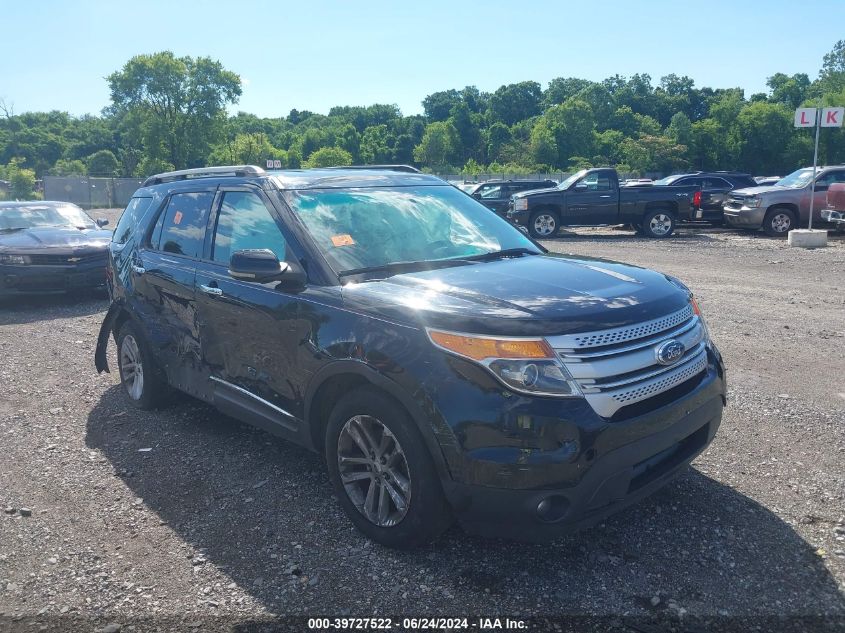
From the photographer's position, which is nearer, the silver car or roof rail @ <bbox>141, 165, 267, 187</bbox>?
roof rail @ <bbox>141, 165, 267, 187</bbox>

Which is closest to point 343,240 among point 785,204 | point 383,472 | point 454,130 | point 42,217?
point 383,472

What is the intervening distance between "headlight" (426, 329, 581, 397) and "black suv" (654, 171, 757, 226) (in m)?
18.0

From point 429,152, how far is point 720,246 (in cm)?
9132

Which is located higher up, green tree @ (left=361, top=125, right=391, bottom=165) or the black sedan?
green tree @ (left=361, top=125, right=391, bottom=165)

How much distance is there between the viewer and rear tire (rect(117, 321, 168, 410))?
535 cm

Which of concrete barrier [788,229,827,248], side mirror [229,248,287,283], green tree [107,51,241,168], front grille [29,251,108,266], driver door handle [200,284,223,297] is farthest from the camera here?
green tree [107,51,241,168]

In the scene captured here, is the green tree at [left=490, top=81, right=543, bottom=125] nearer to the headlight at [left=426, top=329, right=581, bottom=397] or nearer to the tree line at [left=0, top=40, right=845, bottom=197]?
the tree line at [left=0, top=40, right=845, bottom=197]

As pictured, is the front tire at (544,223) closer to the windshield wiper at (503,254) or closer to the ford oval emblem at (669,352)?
the windshield wiper at (503,254)

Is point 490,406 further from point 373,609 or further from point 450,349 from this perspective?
point 373,609

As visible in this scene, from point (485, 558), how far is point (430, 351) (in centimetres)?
114

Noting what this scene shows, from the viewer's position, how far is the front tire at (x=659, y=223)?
1905 centimetres

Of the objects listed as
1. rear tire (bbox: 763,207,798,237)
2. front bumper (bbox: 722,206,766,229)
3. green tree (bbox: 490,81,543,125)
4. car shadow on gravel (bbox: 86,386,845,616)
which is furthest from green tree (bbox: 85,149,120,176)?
car shadow on gravel (bbox: 86,386,845,616)

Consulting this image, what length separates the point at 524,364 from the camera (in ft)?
9.45

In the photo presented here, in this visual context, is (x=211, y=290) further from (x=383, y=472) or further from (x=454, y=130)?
(x=454, y=130)
